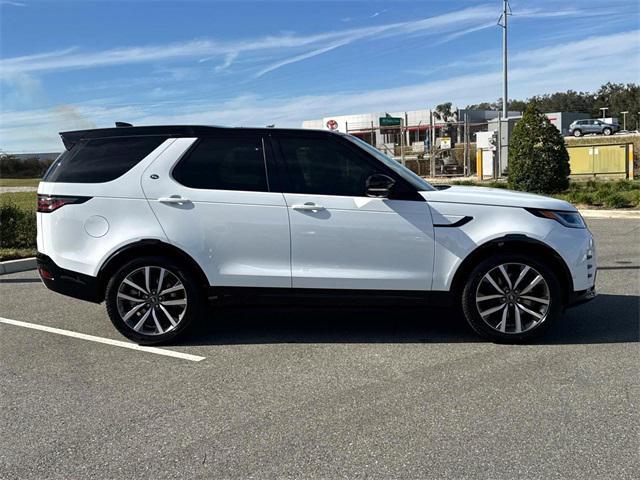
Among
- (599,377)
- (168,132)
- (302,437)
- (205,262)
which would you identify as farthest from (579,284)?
(168,132)

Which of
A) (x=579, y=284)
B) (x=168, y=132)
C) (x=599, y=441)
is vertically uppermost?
(x=168, y=132)

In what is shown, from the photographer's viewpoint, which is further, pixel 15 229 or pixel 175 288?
pixel 15 229

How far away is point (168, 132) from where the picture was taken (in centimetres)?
518

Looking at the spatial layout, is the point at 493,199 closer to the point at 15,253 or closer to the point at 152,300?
the point at 152,300

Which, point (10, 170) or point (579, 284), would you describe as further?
point (10, 170)

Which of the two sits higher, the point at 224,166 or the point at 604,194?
the point at 224,166

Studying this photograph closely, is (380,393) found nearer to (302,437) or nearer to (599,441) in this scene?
(302,437)

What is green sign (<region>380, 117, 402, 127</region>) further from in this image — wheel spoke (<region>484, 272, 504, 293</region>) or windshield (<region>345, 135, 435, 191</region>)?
wheel spoke (<region>484, 272, 504, 293</region>)

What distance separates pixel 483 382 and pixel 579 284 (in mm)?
1362

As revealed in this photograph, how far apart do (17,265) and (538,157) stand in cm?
1192

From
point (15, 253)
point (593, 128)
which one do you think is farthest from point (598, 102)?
point (15, 253)

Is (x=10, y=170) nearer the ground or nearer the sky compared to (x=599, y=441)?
nearer the sky

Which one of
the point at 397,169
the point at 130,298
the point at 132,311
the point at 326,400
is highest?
the point at 397,169

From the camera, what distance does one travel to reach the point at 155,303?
507 cm
